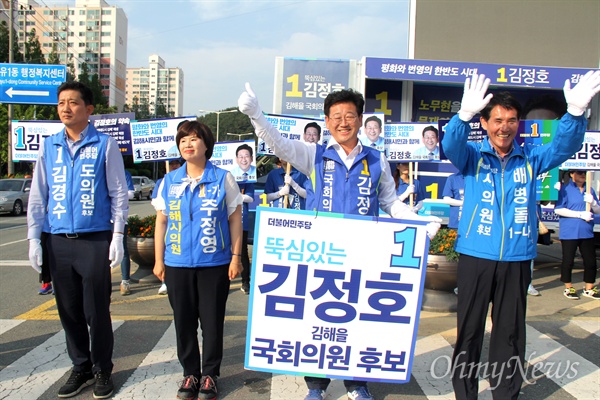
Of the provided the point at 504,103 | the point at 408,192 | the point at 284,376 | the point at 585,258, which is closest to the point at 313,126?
the point at 408,192

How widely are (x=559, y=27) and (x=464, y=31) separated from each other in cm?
207

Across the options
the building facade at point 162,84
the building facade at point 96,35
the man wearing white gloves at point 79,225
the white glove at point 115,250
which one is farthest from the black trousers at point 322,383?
the building facade at point 162,84

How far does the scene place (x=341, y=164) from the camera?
10.9ft

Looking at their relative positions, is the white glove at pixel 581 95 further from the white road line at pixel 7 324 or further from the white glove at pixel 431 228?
the white road line at pixel 7 324

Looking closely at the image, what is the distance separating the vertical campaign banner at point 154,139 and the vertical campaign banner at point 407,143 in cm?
349

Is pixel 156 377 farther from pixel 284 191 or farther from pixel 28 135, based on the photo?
pixel 28 135

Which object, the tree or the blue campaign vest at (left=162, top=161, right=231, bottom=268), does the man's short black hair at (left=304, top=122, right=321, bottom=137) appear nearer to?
the blue campaign vest at (left=162, top=161, right=231, bottom=268)

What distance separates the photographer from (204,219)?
134 inches

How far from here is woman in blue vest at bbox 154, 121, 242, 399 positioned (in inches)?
134

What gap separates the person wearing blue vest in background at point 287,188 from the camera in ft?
22.5

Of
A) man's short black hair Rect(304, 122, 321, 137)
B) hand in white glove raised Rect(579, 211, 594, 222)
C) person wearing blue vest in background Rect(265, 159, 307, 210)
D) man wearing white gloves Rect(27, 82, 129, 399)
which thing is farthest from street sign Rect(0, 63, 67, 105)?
hand in white glove raised Rect(579, 211, 594, 222)

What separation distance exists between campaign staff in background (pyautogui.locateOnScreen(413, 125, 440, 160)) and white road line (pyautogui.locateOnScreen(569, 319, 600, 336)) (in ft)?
11.3

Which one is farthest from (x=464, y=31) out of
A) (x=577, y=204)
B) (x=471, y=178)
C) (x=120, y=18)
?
(x=120, y=18)

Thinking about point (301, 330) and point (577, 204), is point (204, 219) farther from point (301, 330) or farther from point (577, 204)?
point (577, 204)
